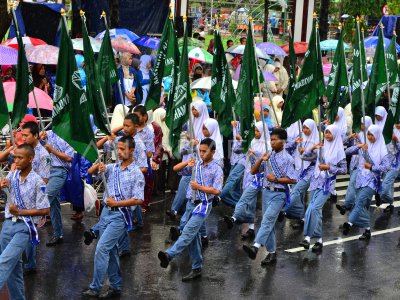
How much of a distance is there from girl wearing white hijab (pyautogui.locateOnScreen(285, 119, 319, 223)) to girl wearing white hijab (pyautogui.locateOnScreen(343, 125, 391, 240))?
0.72 metres

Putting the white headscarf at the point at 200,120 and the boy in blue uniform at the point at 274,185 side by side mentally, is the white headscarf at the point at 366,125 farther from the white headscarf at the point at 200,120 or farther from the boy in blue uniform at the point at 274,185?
the boy in blue uniform at the point at 274,185

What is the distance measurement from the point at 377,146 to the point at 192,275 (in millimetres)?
4734

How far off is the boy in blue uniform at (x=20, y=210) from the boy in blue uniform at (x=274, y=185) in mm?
3746

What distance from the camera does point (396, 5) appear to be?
1542 inches

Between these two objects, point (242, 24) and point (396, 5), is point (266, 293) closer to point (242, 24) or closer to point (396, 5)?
point (242, 24)

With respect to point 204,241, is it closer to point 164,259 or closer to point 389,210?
point 164,259

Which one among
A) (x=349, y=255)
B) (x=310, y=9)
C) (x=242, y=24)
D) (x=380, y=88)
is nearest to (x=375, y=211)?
(x=380, y=88)

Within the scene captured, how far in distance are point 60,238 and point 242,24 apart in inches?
730

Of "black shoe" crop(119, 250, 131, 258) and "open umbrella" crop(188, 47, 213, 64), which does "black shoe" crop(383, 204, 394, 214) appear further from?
"open umbrella" crop(188, 47, 213, 64)

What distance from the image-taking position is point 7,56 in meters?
18.1

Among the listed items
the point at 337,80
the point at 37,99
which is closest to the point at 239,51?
the point at 337,80

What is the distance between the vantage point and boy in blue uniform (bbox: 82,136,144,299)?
36.8ft

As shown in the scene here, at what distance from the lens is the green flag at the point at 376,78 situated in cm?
1673

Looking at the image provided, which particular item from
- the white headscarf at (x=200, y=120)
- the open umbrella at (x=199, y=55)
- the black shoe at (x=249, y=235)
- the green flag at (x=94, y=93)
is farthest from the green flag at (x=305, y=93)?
the open umbrella at (x=199, y=55)
